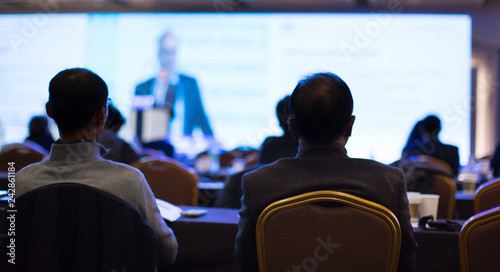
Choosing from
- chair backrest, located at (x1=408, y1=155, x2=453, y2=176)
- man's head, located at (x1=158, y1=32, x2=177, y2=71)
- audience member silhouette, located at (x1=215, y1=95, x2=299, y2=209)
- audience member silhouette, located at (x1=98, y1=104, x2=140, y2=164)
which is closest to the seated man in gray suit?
audience member silhouette, located at (x1=215, y1=95, x2=299, y2=209)

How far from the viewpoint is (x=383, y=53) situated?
268 inches

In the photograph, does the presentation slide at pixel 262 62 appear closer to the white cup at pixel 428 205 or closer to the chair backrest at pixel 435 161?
the chair backrest at pixel 435 161

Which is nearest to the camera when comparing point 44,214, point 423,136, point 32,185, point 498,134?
point 44,214

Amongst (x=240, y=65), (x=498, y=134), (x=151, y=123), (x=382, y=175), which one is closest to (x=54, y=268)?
(x=382, y=175)

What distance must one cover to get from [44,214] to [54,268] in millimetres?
130

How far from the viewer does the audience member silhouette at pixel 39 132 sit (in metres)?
4.48

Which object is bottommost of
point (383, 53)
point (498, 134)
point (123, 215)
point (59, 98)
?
point (498, 134)

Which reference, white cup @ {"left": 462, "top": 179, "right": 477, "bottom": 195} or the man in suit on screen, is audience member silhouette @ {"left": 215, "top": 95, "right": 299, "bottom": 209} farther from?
the man in suit on screen

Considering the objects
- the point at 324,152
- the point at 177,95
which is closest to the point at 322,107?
the point at 324,152

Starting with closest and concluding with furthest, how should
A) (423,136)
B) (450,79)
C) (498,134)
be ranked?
(423,136)
(450,79)
(498,134)

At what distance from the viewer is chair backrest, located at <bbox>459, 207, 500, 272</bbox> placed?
115 cm

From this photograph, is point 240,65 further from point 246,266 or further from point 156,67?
point 246,266

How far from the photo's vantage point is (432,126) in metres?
4.15

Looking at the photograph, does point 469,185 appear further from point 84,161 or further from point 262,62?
point 262,62
